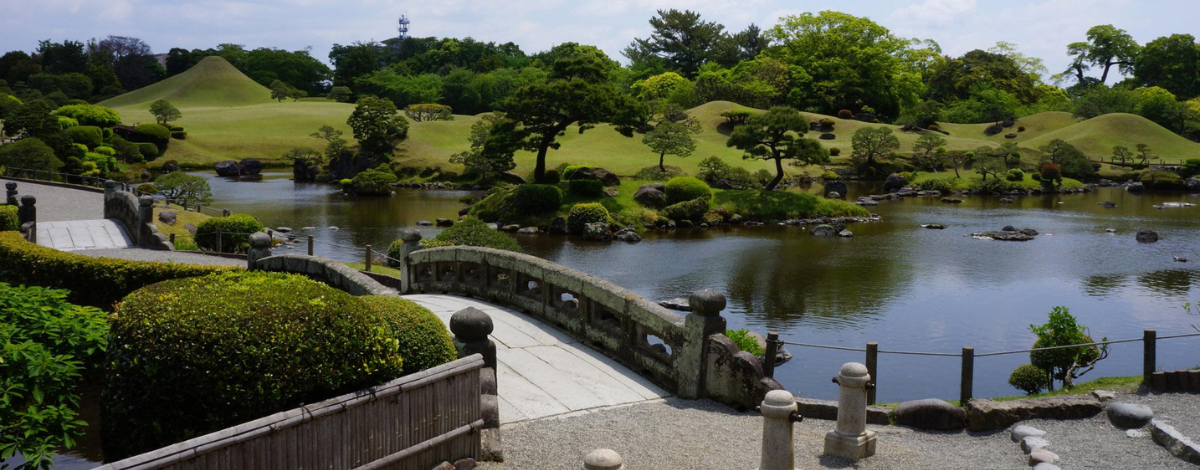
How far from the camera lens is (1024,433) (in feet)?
37.0

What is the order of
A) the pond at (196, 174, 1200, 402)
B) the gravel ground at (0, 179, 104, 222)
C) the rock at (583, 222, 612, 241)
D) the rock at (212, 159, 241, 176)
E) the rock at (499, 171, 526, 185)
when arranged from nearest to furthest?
the pond at (196, 174, 1200, 402) < the gravel ground at (0, 179, 104, 222) < the rock at (583, 222, 612, 241) < the rock at (499, 171, 526, 185) < the rock at (212, 159, 241, 176)

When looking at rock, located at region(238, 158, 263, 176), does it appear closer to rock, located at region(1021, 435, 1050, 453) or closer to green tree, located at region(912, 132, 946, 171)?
green tree, located at region(912, 132, 946, 171)

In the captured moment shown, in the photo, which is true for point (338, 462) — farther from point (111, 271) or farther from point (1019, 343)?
point (1019, 343)

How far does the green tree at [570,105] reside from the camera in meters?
47.2

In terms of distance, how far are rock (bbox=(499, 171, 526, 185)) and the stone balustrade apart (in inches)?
1915

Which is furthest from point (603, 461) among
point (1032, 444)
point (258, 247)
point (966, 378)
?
point (258, 247)

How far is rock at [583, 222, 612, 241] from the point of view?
138ft

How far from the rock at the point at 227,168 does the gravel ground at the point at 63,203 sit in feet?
100

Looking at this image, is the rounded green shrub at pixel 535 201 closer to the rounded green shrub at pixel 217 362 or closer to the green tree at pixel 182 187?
the green tree at pixel 182 187

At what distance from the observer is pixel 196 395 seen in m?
7.42

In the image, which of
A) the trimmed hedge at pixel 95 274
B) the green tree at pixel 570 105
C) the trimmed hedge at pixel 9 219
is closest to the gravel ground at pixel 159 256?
the trimmed hedge at pixel 9 219

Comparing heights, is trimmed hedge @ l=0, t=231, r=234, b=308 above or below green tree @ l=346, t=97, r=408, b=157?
below

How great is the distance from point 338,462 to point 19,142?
52.0 metres

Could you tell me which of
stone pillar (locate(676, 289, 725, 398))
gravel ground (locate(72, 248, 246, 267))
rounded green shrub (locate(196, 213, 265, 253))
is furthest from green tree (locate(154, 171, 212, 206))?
stone pillar (locate(676, 289, 725, 398))
